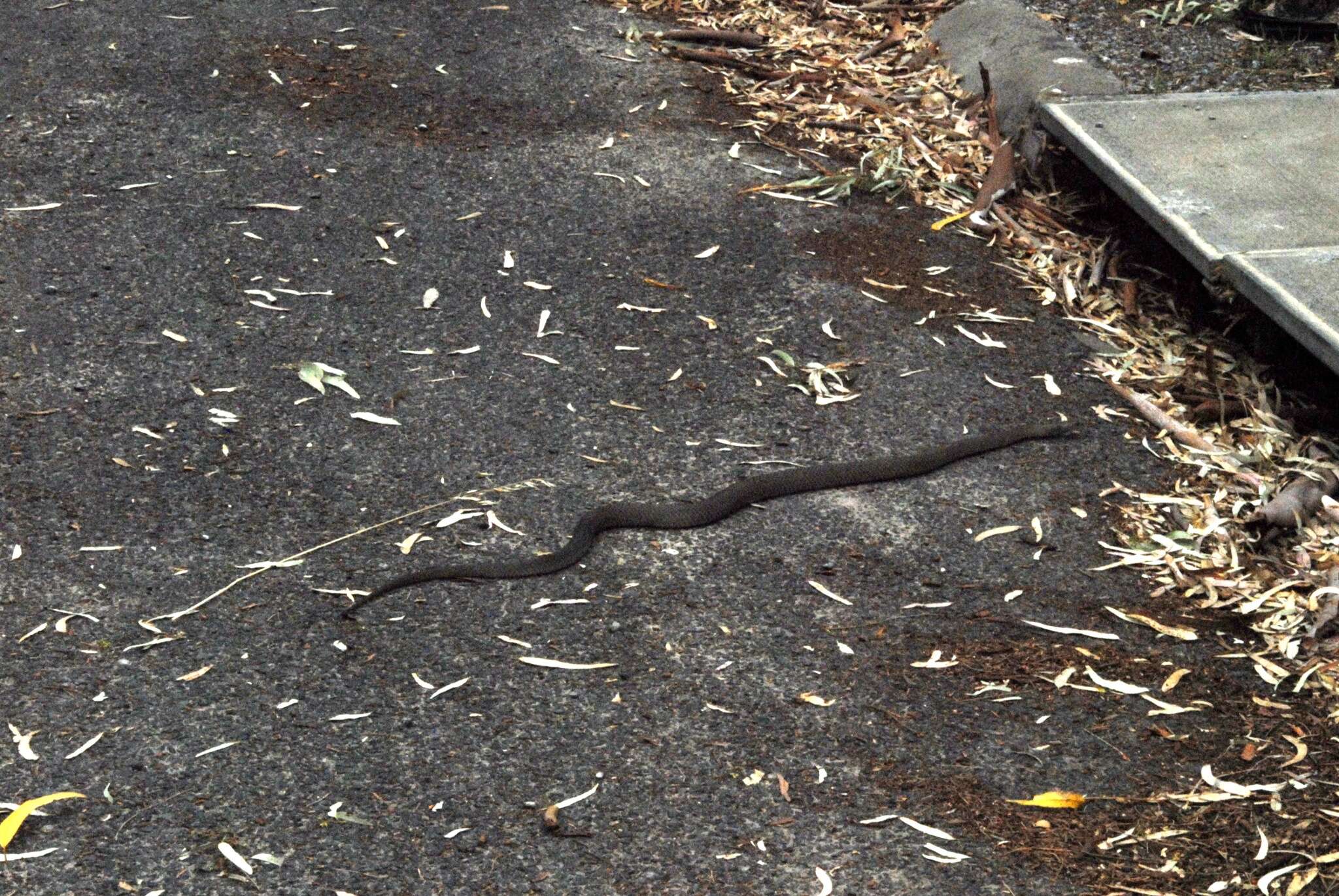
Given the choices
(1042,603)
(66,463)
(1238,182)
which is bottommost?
(66,463)

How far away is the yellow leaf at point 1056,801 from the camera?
3.09 meters

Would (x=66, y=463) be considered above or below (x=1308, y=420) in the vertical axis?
below

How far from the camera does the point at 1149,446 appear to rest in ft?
14.5

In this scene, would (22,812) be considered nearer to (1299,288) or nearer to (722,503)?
(722,503)

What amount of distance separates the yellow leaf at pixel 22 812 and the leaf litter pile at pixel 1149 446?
1.78 metres

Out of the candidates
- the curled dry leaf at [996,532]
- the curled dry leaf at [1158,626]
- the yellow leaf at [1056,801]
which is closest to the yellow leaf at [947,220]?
the curled dry leaf at [996,532]

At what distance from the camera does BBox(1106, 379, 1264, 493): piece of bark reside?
422cm

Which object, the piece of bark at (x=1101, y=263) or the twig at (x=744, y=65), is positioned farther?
the twig at (x=744, y=65)

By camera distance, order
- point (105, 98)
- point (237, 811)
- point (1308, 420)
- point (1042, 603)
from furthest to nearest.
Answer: point (105, 98), point (1308, 420), point (1042, 603), point (237, 811)

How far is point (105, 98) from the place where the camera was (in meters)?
6.05

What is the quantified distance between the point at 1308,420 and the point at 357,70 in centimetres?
→ 419

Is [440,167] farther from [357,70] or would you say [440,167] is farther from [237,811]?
[237,811]

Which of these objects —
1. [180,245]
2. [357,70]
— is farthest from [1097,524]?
[357,70]

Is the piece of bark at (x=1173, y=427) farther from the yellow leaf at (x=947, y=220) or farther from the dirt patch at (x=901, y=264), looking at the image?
the yellow leaf at (x=947, y=220)
